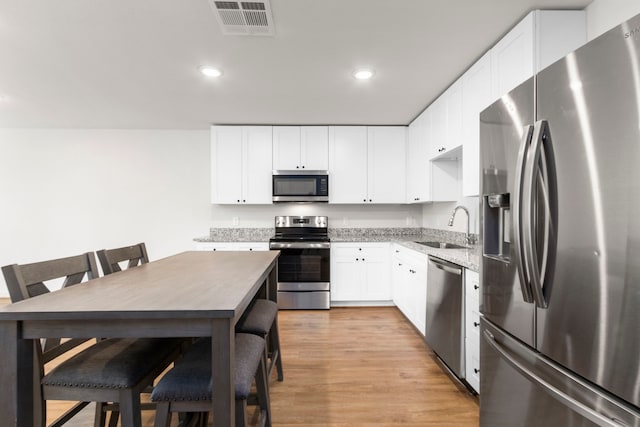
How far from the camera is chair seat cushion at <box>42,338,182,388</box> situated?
1129 millimetres

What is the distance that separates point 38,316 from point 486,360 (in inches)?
71.3

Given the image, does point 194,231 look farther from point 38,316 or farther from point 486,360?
point 486,360

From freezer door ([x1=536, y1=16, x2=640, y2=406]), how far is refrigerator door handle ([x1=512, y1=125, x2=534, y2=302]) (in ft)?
0.16

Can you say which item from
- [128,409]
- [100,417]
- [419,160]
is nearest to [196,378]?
[128,409]

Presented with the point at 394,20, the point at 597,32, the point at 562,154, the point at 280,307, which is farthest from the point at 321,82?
the point at 280,307

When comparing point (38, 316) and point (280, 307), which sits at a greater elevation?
point (38, 316)

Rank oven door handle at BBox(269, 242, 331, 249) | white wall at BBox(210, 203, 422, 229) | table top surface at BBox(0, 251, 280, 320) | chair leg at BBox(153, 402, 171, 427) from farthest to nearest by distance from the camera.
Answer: white wall at BBox(210, 203, 422, 229) → oven door handle at BBox(269, 242, 331, 249) → chair leg at BBox(153, 402, 171, 427) → table top surface at BBox(0, 251, 280, 320)

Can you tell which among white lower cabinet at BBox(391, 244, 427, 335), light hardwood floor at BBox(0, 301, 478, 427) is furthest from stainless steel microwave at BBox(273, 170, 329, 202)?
light hardwood floor at BBox(0, 301, 478, 427)

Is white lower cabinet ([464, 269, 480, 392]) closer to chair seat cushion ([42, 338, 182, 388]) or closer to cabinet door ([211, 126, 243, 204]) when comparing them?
chair seat cushion ([42, 338, 182, 388])

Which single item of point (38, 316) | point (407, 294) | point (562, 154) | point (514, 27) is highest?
point (514, 27)

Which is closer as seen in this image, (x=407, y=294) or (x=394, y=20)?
(x=394, y=20)

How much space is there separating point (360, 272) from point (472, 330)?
74.1 inches

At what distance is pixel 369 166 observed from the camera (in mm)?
4008

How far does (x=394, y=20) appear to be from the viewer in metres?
1.84
